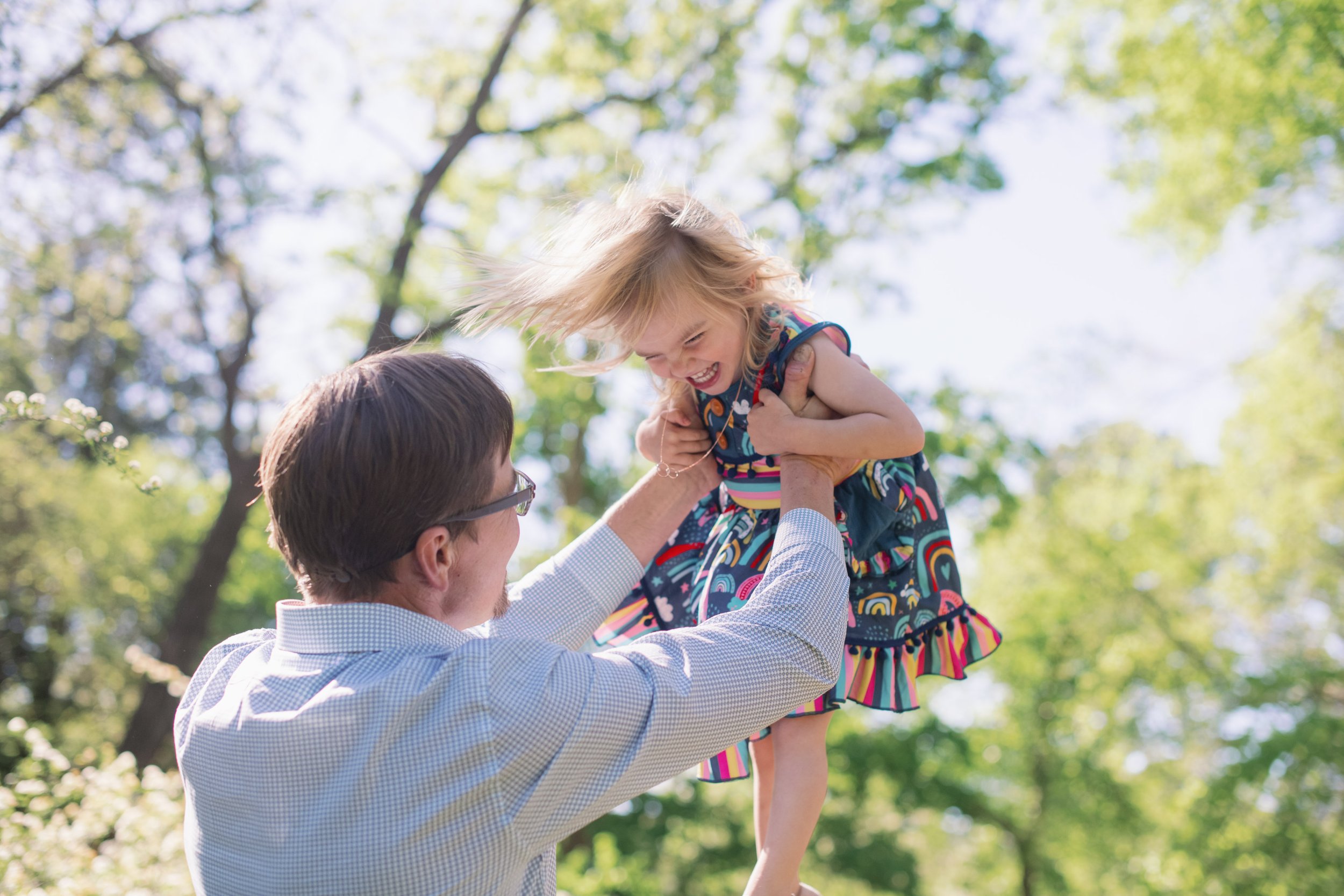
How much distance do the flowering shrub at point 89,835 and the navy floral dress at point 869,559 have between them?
200cm

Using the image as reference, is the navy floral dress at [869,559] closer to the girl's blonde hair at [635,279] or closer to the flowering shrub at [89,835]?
the girl's blonde hair at [635,279]

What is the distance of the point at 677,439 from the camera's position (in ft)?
6.61

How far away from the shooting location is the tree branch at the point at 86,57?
6.68 m

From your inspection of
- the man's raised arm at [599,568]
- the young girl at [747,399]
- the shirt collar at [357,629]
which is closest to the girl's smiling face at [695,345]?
the young girl at [747,399]

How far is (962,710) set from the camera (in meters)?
15.0

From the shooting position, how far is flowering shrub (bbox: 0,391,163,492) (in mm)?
1876

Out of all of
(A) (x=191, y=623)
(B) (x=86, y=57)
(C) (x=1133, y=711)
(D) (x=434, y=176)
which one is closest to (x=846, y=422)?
(A) (x=191, y=623)

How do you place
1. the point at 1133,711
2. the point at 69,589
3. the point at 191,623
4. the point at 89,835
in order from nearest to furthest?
the point at 89,835 < the point at 191,623 < the point at 69,589 < the point at 1133,711

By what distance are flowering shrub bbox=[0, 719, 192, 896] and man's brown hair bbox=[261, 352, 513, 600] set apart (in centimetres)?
185

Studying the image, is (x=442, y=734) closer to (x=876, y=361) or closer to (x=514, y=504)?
(x=514, y=504)

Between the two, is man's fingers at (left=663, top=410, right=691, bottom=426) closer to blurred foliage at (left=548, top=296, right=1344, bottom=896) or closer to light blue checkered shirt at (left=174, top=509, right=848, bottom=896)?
light blue checkered shirt at (left=174, top=509, right=848, bottom=896)

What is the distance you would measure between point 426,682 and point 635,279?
96 cm

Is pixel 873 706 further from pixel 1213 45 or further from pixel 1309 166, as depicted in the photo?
pixel 1309 166

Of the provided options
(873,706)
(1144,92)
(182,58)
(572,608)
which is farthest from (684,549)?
(1144,92)
